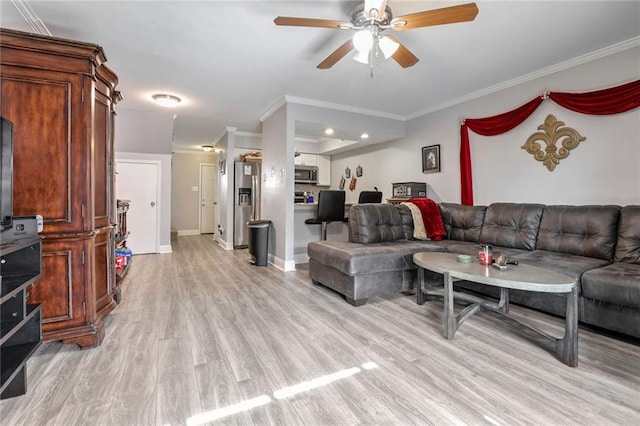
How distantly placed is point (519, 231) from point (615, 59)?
1963 millimetres

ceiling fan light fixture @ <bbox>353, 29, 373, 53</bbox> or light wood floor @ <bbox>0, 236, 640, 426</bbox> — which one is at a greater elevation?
ceiling fan light fixture @ <bbox>353, 29, 373, 53</bbox>

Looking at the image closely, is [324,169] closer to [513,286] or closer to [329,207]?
[329,207]

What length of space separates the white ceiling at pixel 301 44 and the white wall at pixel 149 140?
75cm

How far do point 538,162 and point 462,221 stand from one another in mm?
1123

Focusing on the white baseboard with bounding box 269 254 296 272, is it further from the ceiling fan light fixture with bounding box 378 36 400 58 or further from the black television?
the black television

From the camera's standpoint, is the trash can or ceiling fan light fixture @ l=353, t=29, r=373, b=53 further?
the trash can

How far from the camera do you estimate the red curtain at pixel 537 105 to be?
116 inches

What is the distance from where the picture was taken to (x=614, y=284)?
84.6 inches

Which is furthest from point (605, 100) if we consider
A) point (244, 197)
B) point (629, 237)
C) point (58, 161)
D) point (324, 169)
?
point (244, 197)

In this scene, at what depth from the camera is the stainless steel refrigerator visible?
6.47 metres

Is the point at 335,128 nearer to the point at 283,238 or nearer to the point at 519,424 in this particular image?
the point at 283,238

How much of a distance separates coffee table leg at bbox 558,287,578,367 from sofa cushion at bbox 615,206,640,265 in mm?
1293

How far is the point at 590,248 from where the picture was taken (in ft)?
9.42

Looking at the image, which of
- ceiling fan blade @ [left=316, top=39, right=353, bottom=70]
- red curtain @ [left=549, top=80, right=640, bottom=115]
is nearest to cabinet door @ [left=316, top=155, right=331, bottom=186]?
ceiling fan blade @ [left=316, top=39, right=353, bottom=70]
